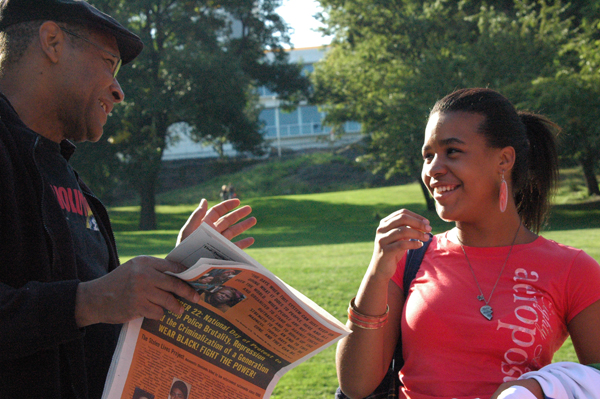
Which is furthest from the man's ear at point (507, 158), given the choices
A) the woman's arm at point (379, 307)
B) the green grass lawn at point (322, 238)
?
the green grass lawn at point (322, 238)

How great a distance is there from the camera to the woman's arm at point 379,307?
211cm

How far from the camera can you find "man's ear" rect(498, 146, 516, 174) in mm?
2486

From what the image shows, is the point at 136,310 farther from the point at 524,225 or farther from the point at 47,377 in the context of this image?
the point at 524,225

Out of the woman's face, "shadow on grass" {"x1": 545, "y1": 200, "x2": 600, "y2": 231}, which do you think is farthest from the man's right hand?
"shadow on grass" {"x1": 545, "y1": 200, "x2": 600, "y2": 231}

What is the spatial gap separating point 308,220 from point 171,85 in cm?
936

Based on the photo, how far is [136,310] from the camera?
1559mm

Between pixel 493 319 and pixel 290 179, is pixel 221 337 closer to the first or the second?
pixel 493 319

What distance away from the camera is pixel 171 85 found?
83.9 ft

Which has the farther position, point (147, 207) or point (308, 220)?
point (308, 220)

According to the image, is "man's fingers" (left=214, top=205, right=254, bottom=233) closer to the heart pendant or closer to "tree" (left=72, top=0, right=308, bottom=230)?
the heart pendant

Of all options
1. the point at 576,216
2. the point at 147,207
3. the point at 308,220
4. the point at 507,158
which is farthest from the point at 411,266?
the point at 147,207

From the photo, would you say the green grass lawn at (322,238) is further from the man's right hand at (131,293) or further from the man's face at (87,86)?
the man's right hand at (131,293)

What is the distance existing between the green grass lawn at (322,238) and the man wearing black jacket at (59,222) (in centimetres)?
238

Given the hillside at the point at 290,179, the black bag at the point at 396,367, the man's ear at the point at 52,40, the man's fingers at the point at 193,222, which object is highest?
the man's ear at the point at 52,40
